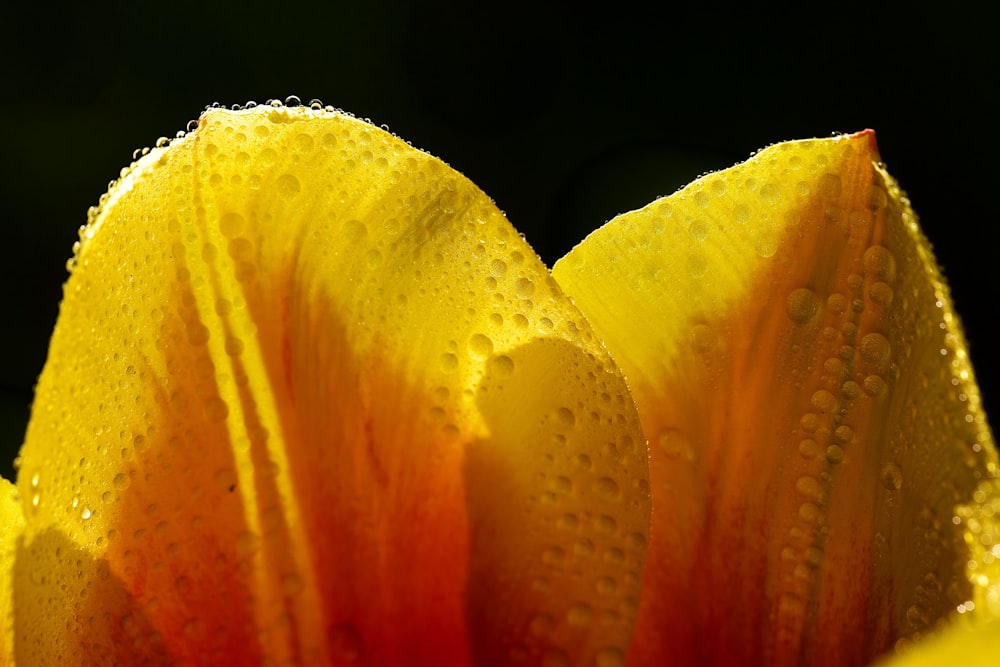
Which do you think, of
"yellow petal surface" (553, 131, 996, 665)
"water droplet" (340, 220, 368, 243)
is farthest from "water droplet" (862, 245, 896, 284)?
"water droplet" (340, 220, 368, 243)

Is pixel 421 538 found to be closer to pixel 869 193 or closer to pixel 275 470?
pixel 275 470

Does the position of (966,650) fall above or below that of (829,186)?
below

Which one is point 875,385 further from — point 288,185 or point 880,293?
point 288,185

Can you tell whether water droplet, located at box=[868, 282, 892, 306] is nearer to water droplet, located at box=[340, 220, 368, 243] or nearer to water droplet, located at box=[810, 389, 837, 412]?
water droplet, located at box=[810, 389, 837, 412]

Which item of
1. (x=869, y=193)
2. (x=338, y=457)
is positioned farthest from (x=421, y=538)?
(x=869, y=193)

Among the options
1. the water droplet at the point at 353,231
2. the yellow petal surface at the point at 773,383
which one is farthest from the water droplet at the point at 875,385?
the water droplet at the point at 353,231

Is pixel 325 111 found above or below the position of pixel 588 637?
above

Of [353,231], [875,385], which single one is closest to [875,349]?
[875,385]
